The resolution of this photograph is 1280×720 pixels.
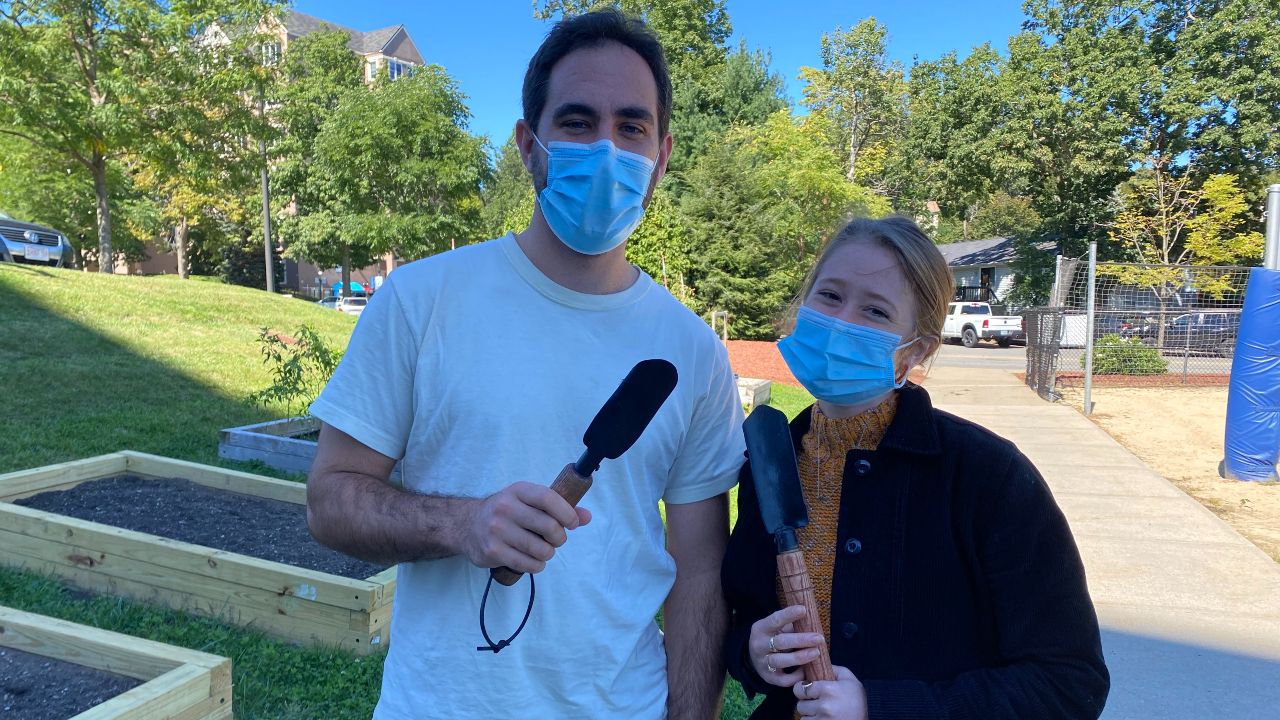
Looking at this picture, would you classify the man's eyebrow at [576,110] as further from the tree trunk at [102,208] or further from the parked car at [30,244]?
the tree trunk at [102,208]

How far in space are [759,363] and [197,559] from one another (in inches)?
628

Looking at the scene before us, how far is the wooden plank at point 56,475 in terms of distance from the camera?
5.43 metres

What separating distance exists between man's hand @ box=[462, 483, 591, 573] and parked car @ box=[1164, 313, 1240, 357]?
70.1 ft

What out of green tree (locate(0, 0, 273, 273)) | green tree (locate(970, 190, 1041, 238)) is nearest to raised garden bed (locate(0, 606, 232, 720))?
green tree (locate(0, 0, 273, 273))

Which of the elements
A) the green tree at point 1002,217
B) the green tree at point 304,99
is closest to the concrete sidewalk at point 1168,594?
the green tree at point 304,99

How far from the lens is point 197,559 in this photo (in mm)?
4312

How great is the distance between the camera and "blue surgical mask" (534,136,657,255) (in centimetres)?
194

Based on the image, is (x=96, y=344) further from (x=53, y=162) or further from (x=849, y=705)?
(x=53, y=162)

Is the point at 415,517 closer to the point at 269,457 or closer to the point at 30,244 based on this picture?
the point at 269,457

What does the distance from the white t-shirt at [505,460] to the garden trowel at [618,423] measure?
40cm

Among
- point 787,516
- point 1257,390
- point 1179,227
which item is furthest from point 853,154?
point 787,516

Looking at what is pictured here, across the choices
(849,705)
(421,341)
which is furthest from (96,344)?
(849,705)

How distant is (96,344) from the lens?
37.0ft

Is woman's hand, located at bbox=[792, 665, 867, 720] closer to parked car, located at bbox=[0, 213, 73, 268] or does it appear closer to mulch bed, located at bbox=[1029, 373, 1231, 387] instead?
mulch bed, located at bbox=[1029, 373, 1231, 387]
